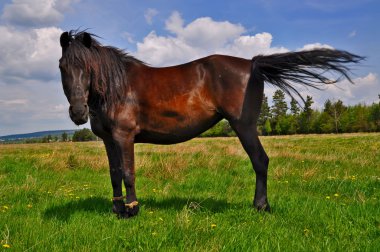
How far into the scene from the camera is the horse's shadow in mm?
5168

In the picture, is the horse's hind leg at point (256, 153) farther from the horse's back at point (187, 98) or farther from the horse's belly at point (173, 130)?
the horse's belly at point (173, 130)

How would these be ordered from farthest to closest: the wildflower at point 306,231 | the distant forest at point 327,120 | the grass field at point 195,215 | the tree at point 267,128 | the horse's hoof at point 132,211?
the tree at point 267,128 → the distant forest at point 327,120 → the horse's hoof at point 132,211 → the wildflower at point 306,231 → the grass field at point 195,215

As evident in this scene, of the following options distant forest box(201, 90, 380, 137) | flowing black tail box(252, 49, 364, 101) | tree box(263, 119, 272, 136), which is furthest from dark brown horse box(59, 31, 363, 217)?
tree box(263, 119, 272, 136)

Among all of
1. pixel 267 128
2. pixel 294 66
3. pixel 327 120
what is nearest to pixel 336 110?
pixel 327 120

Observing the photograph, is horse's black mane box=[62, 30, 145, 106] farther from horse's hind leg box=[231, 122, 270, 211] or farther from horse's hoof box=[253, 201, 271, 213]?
horse's hoof box=[253, 201, 271, 213]

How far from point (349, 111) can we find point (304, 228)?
91.0m

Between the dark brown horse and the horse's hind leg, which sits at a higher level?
the dark brown horse

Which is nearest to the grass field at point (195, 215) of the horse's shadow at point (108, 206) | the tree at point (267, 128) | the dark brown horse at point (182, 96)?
the horse's shadow at point (108, 206)

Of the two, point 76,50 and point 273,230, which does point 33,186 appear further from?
point 273,230

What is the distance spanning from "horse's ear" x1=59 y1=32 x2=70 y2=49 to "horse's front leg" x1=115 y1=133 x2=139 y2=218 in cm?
160

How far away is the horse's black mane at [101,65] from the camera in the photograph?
4641mm

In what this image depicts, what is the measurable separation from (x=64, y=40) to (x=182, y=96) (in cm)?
197

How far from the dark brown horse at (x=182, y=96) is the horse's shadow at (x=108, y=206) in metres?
0.56

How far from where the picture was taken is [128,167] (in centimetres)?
496
